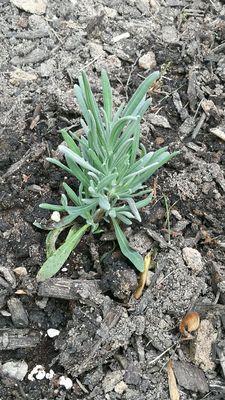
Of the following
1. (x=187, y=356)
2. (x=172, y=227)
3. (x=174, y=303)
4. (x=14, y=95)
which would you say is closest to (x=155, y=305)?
(x=174, y=303)

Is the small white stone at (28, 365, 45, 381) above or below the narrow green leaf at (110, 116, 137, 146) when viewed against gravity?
below

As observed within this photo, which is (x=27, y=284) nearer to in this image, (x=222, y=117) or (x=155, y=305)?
(x=155, y=305)

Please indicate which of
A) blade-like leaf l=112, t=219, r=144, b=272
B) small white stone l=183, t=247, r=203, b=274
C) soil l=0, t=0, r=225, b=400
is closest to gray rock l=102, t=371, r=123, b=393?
soil l=0, t=0, r=225, b=400

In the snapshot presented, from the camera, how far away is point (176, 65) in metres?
3.61

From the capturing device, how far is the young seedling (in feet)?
8.30

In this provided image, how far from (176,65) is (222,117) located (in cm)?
50

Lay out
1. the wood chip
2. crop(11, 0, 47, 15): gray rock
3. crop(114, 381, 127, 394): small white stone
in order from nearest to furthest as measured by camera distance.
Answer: crop(114, 381, 127, 394): small white stone < the wood chip < crop(11, 0, 47, 15): gray rock

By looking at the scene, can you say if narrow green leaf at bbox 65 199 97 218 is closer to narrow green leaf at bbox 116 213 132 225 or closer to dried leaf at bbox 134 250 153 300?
narrow green leaf at bbox 116 213 132 225

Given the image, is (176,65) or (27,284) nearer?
(27,284)

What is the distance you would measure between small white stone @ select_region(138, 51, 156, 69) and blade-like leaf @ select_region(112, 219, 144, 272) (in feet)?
4.11

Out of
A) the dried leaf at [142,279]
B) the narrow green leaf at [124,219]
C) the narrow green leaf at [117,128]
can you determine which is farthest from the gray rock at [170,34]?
the dried leaf at [142,279]

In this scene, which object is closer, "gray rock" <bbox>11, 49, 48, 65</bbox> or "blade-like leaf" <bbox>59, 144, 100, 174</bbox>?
"blade-like leaf" <bbox>59, 144, 100, 174</bbox>

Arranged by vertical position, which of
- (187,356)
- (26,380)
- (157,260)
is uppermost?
(157,260)

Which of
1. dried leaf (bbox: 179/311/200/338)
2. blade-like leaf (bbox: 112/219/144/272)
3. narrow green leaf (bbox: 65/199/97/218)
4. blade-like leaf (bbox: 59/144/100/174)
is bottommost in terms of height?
dried leaf (bbox: 179/311/200/338)
